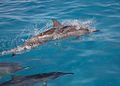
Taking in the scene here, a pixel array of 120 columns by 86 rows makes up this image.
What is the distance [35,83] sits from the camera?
217 inches

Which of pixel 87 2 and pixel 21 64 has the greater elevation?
pixel 87 2

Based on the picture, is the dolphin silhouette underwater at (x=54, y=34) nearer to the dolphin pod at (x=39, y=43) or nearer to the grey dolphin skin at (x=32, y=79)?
the dolphin pod at (x=39, y=43)

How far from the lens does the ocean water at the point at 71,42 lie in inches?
238

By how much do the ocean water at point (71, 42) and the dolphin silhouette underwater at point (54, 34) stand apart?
0.74 ft

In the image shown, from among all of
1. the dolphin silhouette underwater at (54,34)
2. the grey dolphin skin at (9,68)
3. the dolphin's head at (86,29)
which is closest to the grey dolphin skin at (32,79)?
the grey dolphin skin at (9,68)

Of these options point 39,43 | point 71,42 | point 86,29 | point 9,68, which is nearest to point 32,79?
point 9,68

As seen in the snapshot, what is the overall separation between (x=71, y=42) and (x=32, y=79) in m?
3.24

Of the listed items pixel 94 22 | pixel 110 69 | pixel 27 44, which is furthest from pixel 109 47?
pixel 27 44

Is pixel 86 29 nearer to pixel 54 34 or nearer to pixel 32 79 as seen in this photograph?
pixel 54 34

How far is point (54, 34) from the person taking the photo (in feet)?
27.2

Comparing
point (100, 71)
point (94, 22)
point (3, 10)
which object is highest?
point (3, 10)

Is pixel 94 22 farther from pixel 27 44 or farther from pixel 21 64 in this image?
pixel 21 64

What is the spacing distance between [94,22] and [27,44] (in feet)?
14.1

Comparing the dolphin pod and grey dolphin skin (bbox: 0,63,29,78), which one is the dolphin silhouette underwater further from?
grey dolphin skin (bbox: 0,63,29,78)
